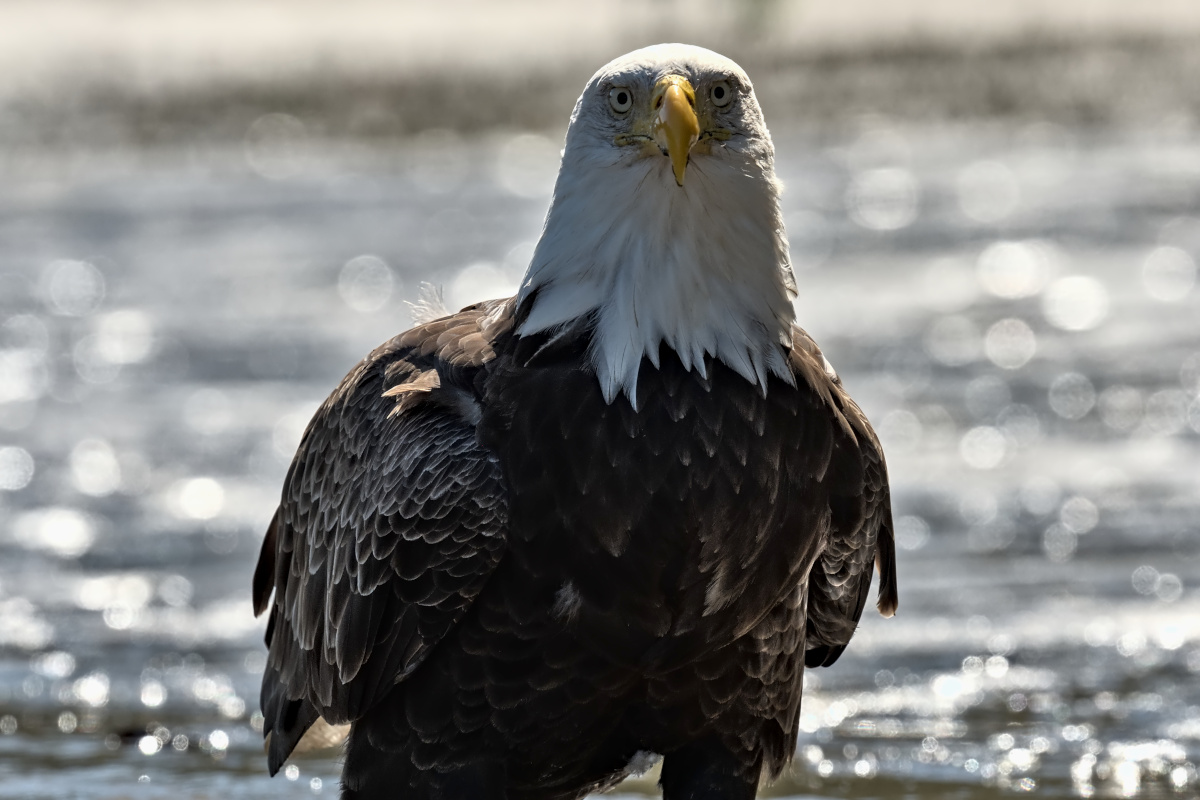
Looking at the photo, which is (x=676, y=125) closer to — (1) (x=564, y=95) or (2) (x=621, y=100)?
(2) (x=621, y=100)

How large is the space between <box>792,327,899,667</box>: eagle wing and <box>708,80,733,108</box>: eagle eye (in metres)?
0.60

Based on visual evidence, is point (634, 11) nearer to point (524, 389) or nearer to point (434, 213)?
point (434, 213)

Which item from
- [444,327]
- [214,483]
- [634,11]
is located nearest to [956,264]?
[214,483]

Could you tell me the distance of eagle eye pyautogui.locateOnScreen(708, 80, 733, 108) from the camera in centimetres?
408

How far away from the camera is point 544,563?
4145mm

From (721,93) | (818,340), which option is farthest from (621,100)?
(818,340)

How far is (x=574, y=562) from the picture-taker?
4.12 metres

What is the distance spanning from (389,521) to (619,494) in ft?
2.05

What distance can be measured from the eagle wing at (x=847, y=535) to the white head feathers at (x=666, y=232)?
0.81 ft

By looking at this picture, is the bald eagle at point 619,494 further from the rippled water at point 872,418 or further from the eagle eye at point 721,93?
the rippled water at point 872,418

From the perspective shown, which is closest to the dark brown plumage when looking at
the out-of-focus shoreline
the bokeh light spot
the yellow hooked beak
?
the yellow hooked beak

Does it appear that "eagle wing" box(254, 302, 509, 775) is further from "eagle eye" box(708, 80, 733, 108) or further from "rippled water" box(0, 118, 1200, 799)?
"rippled water" box(0, 118, 1200, 799)

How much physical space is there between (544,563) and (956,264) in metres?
11.5

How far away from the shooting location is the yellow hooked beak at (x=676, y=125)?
387 centimetres
